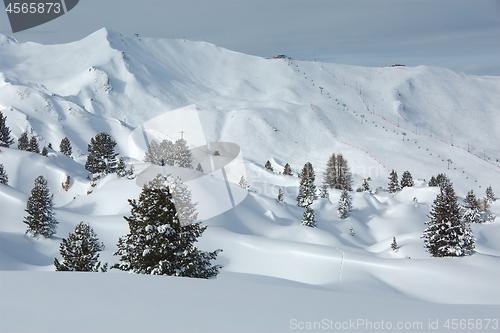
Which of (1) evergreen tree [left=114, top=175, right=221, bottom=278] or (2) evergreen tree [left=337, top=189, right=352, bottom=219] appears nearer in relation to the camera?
(1) evergreen tree [left=114, top=175, right=221, bottom=278]

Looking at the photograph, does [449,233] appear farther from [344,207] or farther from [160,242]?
[344,207]

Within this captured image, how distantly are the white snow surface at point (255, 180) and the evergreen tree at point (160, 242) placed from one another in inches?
57.0

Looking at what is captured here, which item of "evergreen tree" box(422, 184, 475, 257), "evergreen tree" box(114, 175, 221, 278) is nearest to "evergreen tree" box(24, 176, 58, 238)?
"evergreen tree" box(114, 175, 221, 278)

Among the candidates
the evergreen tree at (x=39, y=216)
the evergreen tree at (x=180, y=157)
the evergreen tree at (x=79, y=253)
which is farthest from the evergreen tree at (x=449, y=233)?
the evergreen tree at (x=180, y=157)


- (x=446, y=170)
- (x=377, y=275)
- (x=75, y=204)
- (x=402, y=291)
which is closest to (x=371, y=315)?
(x=402, y=291)

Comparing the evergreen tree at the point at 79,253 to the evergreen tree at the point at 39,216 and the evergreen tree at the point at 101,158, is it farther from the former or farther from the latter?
the evergreen tree at the point at 101,158

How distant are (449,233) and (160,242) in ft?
53.1

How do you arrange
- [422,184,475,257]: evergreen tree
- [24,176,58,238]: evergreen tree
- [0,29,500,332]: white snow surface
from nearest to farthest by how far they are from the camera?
1. [0,29,500,332]: white snow surface
2. [422,184,475,257]: evergreen tree
3. [24,176,58,238]: evergreen tree

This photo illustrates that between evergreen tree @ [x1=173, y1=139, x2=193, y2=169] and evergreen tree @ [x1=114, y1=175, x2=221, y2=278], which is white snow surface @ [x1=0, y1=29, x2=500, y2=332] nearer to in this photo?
evergreen tree @ [x1=114, y1=175, x2=221, y2=278]

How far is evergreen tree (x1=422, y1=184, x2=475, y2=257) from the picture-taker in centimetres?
2011

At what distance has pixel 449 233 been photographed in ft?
66.9

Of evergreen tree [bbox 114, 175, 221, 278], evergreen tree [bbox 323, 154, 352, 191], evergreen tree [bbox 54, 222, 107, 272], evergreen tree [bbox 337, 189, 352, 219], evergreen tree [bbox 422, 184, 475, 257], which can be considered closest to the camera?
evergreen tree [bbox 114, 175, 221, 278]

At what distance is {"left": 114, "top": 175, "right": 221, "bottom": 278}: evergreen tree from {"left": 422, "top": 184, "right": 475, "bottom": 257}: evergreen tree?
1435 cm

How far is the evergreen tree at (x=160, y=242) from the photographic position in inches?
429
